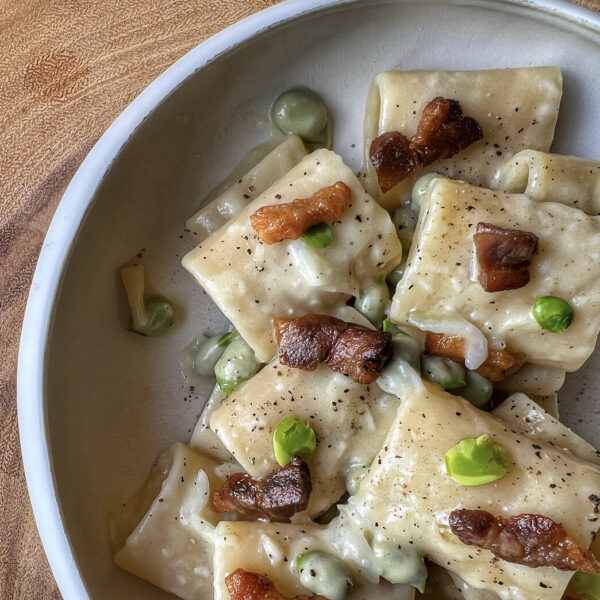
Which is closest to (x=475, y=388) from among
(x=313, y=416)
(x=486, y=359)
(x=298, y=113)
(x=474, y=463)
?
(x=486, y=359)

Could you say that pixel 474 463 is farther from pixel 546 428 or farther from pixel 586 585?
pixel 586 585

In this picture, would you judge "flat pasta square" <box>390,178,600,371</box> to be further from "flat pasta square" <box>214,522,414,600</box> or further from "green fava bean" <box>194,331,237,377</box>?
"flat pasta square" <box>214,522,414,600</box>

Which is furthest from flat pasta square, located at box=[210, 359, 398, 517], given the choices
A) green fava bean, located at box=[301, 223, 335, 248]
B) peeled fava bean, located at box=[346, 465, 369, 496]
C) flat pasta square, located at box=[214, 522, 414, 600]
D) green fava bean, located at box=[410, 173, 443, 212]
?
green fava bean, located at box=[410, 173, 443, 212]

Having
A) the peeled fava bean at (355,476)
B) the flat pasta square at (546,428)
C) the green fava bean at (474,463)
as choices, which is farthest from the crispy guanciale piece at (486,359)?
the peeled fava bean at (355,476)

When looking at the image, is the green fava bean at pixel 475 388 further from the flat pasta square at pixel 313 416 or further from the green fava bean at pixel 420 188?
the green fava bean at pixel 420 188

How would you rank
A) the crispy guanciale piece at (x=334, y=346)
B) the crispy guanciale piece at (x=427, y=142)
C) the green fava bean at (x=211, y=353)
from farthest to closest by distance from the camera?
the green fava bean at (x=211, y=353)
the crispy guanciale piece at (x=427, y=142)
the crispy guanciale piece at (x=334, y=346)

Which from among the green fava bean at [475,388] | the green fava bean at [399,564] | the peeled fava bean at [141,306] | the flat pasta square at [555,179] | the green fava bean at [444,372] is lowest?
the green fava bean at [399,564]
